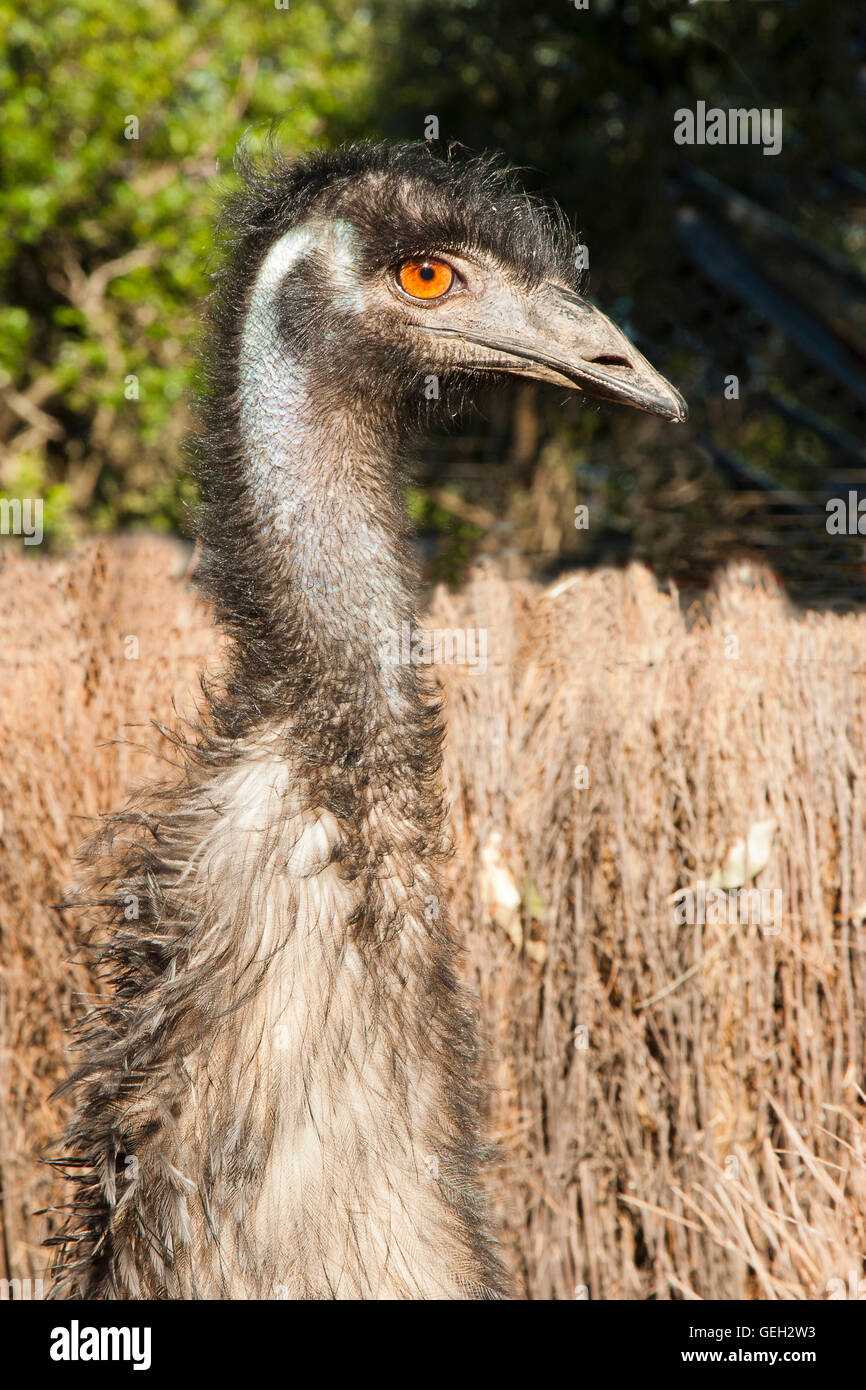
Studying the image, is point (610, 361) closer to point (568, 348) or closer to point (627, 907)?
point (568, 348)

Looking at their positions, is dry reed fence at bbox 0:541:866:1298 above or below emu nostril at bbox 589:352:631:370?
below

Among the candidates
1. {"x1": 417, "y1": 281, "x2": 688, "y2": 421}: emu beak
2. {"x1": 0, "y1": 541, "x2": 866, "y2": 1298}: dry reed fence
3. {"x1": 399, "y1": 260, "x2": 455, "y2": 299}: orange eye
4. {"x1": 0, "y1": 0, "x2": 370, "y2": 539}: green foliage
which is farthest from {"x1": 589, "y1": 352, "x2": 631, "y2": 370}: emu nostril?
{"x1": 0, "y1": 0, "x2": 370, "y2": 539}: green foliage

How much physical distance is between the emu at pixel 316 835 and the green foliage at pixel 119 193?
8323 mm

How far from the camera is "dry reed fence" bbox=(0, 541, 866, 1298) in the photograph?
3.23 m

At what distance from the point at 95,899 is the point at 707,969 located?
5.09 ft

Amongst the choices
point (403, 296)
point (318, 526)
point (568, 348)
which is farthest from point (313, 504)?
point (568, 348)

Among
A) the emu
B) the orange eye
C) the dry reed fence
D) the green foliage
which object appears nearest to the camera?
the emu

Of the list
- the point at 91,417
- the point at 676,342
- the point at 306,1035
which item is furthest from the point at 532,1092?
the point at 91,417

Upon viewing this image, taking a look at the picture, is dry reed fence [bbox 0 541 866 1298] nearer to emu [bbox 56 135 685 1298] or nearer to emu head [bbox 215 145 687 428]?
emu [bbox 56 135 685 1298]

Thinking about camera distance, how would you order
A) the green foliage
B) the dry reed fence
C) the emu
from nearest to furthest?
1. the emu
2. the dry reed fence
3. the green foliage

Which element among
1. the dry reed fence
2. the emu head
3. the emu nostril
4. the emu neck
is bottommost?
the dry reed fence

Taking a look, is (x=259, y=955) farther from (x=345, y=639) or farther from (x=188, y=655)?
(x=188, y=655)

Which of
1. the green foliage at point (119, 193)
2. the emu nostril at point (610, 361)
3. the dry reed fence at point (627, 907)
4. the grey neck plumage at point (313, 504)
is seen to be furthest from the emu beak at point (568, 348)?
the green foliage at point (119, 193)

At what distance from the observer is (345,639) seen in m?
2.22
